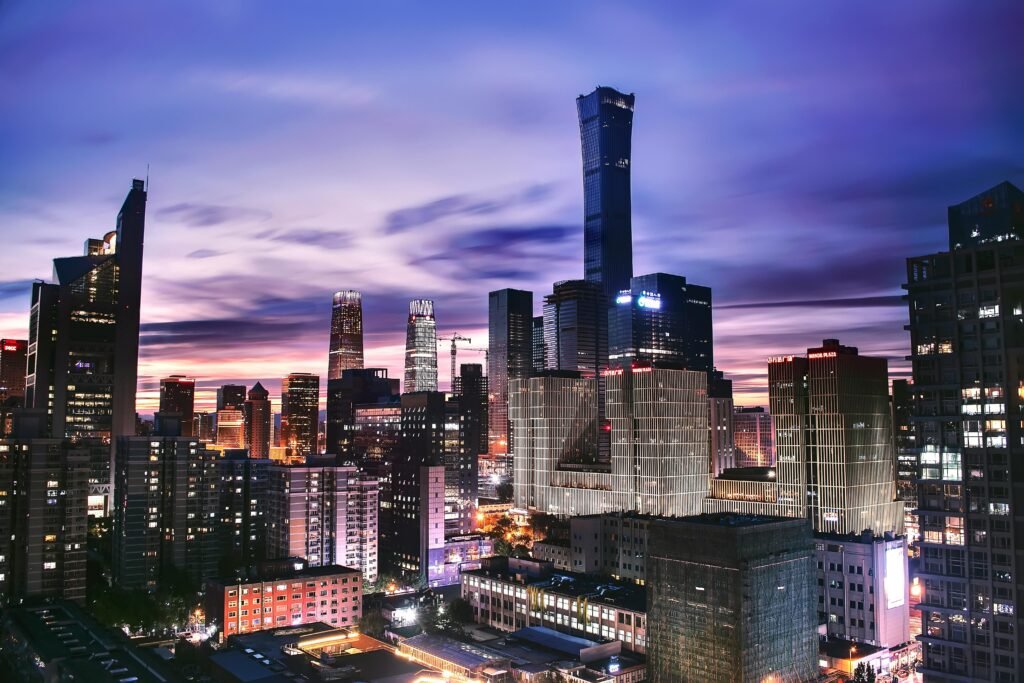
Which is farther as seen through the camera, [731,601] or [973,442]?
[731,601]

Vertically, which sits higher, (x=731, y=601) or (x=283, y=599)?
(x=731, y=601)

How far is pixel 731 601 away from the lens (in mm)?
65500

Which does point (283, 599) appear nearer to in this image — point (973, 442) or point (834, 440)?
point (834, 440)

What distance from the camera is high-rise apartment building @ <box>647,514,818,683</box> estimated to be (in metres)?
65.4

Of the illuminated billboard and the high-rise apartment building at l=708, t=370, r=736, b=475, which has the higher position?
the high-rise apartment building at l=708, t=370, r=736, b=475

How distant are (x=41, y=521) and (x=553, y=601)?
57.1m

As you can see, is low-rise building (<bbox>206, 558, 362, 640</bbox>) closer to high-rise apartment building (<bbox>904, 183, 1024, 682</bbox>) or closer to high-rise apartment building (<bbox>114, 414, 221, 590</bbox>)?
high-rise apartment building (<bbox>114, 414, 221, 590</bbox>)

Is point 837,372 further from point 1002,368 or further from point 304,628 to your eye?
point 304,628

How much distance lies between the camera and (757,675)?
6525cm

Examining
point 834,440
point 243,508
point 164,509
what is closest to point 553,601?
point 834,440

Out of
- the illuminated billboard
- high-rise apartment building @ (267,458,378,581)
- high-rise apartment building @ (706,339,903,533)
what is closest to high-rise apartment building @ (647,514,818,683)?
the illuminated billboard

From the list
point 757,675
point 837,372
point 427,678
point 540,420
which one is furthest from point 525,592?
point 540,420

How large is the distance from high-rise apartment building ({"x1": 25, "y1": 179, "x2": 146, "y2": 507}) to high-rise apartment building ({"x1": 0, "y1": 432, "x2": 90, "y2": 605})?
72.1 meters

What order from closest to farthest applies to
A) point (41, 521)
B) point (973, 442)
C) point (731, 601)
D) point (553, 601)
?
1. point (973, 442)
2. point (731, 601)
3. point (553, 601)
4. point (41, 521)
